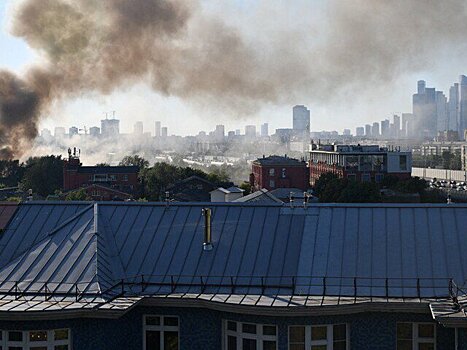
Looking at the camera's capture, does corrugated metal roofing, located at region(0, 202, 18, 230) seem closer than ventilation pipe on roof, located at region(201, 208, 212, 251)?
No

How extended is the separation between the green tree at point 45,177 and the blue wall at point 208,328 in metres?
80.5

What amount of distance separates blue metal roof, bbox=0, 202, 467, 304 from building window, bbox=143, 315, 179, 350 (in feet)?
2.06

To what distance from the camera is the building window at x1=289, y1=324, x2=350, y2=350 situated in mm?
13367

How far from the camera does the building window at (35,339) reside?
1346 centimetres

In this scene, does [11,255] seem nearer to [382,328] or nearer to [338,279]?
[338,279]

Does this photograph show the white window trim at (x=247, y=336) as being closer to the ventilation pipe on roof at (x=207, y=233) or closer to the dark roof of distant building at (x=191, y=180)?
the ventilation pipe on roof at (x=207, y=233)

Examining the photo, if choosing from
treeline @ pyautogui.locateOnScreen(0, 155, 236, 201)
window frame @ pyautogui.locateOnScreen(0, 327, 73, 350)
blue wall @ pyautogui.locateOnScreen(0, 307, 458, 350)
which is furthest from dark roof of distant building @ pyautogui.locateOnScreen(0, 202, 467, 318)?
treeline @ pyautogui.locateOnScreen(0, 155, 236, 201)

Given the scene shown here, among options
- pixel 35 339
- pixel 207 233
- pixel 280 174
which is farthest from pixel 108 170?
pixel 35 339

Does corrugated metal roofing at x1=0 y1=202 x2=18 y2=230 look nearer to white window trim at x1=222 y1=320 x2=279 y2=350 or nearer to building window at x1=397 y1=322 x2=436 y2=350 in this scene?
white window trim at x1=222 y1=320 x2=279 y2=350

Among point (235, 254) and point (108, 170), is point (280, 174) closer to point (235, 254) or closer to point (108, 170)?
point (108, 170)

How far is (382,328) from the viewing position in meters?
13.5

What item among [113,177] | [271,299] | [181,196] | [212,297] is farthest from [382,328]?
[113,177]

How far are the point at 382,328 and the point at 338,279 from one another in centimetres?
150

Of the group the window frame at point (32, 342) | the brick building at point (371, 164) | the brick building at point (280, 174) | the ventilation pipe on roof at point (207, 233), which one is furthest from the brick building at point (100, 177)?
the window frame at point (32, 342)
